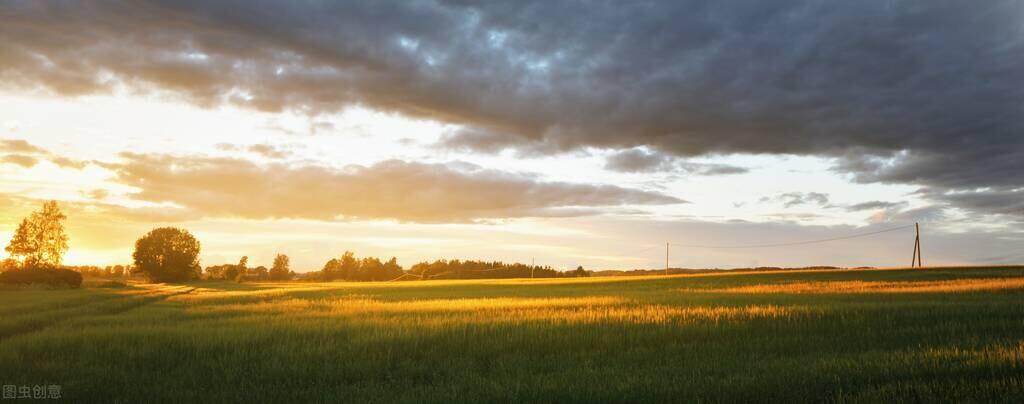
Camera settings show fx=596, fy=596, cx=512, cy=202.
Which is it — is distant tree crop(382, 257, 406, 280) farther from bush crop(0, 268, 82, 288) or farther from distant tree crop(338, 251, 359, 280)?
bush crop(0, 268, 82, 288)

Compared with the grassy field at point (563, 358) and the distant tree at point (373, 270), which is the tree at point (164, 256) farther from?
the grassy field at point (563, 358)

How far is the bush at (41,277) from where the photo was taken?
6462 cm

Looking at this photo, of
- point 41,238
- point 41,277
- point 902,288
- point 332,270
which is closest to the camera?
point 902,288

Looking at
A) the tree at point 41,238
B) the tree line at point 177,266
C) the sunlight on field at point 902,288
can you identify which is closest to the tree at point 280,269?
the tree line at point 177,266

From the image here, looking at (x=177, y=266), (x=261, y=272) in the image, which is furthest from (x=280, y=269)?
(x=177, y=266)

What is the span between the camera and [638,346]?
13.9m

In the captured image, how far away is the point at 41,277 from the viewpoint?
65.9m

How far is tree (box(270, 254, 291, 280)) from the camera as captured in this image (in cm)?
16118

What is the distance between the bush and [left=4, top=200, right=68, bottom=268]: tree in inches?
1133

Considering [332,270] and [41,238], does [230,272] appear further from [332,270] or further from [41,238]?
[41,238]

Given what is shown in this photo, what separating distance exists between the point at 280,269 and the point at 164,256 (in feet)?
155

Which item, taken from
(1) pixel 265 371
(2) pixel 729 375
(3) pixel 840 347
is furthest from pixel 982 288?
(1) pixel 265 371

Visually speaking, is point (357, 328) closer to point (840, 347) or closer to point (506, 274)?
point (840, 347)

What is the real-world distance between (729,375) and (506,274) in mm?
123661
